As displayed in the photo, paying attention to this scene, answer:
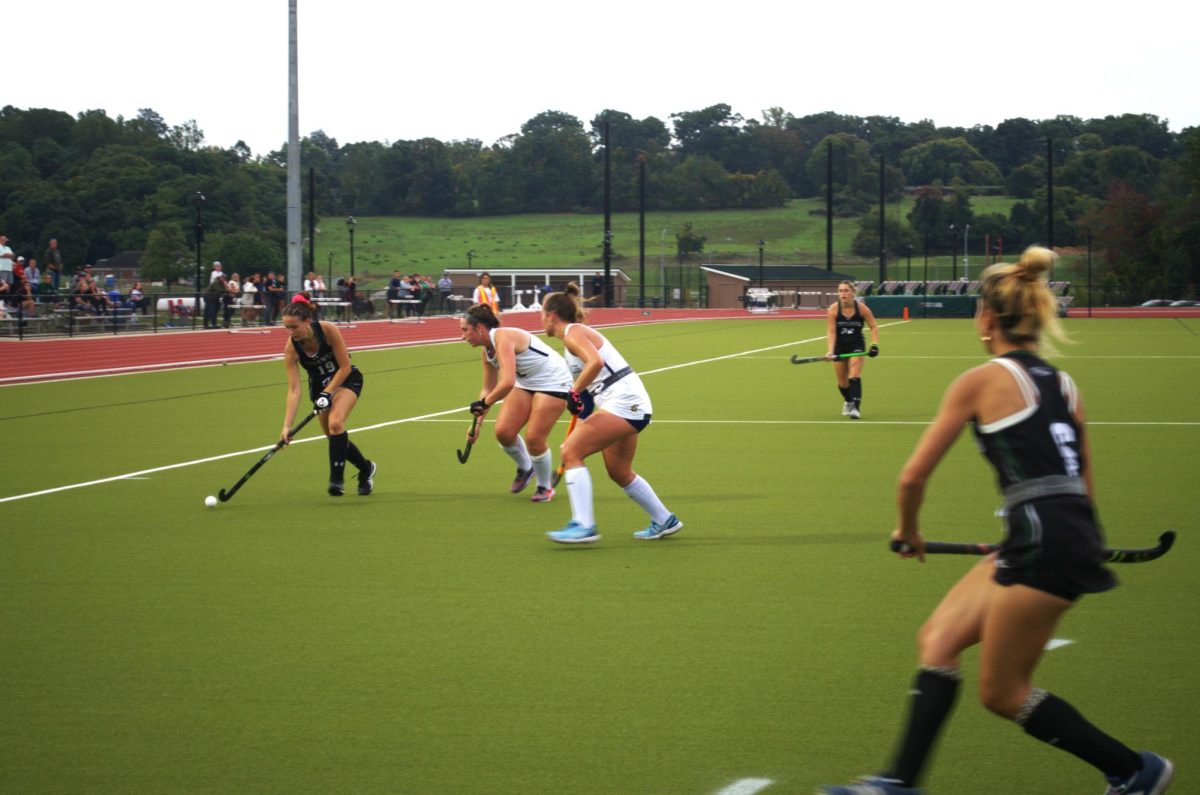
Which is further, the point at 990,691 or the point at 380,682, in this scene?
the point at 380,682

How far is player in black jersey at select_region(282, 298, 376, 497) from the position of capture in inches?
460

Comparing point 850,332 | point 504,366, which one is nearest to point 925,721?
point 504,366

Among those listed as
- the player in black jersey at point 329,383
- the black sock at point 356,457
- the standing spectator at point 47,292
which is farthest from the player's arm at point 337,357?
the standing spectator at point 47,292

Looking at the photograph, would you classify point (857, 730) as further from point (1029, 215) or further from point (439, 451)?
point (1029, 215)

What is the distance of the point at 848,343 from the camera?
19.2 meters

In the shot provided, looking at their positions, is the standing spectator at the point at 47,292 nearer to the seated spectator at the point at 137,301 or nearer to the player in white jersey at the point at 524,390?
the seated spectator at the point at 137,301

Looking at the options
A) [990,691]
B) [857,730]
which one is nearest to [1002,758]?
[857,730]

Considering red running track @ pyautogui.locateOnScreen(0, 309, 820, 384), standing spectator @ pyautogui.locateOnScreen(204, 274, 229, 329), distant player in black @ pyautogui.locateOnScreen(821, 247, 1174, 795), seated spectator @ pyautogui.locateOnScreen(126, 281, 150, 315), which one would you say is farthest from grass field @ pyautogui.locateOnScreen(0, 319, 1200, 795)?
standing spectator @ pyautogui.locateOnScreen(204, 274, 229, 329)

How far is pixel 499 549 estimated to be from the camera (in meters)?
9.71

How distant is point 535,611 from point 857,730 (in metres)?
2.55

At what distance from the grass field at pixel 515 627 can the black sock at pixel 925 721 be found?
66cm

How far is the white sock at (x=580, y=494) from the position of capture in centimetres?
948

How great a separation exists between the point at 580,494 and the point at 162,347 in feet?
93.6

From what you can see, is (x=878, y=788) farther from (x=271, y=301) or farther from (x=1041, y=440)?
(x=271, y=301)
